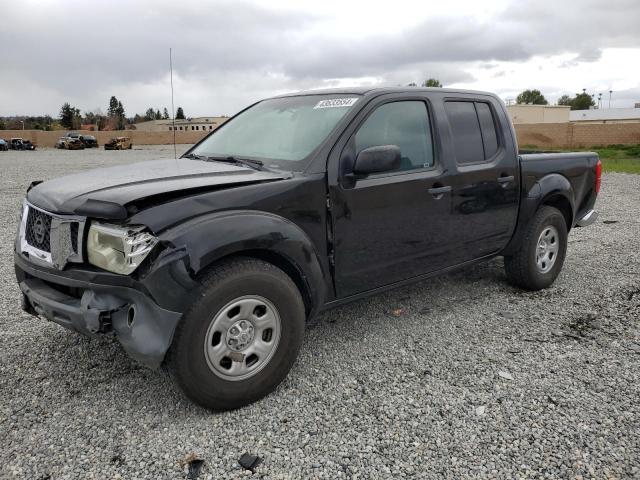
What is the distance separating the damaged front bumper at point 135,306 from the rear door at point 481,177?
232cm

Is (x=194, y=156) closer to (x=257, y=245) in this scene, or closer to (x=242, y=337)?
(x=257, y=245)

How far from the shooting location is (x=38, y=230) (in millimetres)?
3201

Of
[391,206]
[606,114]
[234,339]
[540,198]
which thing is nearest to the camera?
[234,339]

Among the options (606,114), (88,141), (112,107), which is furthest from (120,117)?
(606,114)

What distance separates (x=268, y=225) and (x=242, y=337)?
647 mm

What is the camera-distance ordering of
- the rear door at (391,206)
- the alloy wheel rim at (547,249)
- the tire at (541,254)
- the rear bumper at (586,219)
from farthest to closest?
the rear bumper at (586,219), the alloy wheel rim at (547,249), the tire at (541,254), the rear door at (391,206)

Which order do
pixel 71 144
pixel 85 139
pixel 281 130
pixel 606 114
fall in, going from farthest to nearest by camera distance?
pixel 606 114, pixel 85 139, pixel 71 144, pixel 281 130

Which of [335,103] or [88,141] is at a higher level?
[88,141]

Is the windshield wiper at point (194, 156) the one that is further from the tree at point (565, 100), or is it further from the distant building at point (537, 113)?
the tree at point (565, 100)

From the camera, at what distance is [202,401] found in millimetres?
2916

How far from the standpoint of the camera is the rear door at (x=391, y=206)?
349 centimetres

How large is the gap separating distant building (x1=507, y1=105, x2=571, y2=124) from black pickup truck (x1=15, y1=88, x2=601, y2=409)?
5617cm

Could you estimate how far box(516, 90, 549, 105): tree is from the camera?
106800 mm

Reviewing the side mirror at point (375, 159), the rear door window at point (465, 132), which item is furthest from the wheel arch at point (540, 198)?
the side mirror at point (375, 159)
